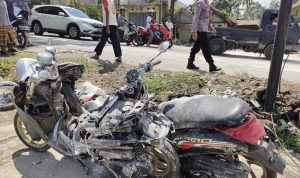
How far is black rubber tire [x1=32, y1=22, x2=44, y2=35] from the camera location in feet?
54.4

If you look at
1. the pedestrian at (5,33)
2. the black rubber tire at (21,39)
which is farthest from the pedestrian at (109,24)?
the black rubber tire at (21,39)

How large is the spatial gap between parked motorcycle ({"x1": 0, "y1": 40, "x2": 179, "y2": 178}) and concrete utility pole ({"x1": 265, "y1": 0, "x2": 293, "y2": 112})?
1991 millimetres

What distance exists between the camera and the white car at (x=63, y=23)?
1520 cm

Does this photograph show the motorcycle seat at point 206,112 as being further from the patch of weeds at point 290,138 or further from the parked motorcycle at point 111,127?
the patch of weeds at point 290,138

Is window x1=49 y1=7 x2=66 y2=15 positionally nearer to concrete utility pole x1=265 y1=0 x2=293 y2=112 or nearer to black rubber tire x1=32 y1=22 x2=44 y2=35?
black rubber tire x1=32 y1=22 x2=44 y2=35

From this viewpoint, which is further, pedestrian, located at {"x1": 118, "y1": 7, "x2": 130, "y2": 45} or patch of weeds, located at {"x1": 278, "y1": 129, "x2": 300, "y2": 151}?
pedestrian, located at {"x1": 118, "y1": 7, "x2": 130, "y2": 45}

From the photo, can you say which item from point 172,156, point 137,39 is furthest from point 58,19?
point 172,156

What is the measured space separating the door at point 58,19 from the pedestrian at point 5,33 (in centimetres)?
714

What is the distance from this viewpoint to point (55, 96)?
3.23 meters

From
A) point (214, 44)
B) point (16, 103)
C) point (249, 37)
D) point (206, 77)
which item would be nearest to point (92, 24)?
point (214, 44)

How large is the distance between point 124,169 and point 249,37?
36.0 feet

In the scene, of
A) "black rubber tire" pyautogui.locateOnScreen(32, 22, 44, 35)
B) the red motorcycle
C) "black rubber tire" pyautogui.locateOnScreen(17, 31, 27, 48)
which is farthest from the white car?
"black rubber tire" pyautogui.locateOnScreen(17, 31, 27, 48)

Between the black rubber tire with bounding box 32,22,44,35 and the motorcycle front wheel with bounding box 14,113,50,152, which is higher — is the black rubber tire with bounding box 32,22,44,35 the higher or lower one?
the higher one

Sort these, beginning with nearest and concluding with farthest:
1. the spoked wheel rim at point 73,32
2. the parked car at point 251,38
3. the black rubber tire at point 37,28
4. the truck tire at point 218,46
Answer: the parked car at point 251,38 < the truck tire at point 218,46 < the spoked wheel rim at point 73,32 < the black rubber tire at point 37,28
